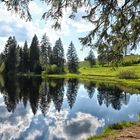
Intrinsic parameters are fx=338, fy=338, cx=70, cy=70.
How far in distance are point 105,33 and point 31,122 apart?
16003mm

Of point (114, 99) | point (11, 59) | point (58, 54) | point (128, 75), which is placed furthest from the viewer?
point (58, 54)

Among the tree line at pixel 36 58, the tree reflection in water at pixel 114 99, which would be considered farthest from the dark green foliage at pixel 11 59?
the tree reflection in water at pixel 114 99

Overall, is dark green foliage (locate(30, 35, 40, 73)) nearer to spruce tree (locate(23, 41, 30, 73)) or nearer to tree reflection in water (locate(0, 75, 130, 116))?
spruce tree (locate(23, 41, 30, 73))

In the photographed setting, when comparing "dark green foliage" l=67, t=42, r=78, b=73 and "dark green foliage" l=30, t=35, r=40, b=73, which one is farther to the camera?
"dark green foliage" l=67, t=42, r=78, b=73

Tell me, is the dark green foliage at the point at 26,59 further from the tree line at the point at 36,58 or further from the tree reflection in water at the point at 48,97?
the tree reflection in water at the point at 48,97

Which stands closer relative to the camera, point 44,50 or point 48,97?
point 48,97

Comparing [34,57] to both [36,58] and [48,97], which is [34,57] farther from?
[48,97]

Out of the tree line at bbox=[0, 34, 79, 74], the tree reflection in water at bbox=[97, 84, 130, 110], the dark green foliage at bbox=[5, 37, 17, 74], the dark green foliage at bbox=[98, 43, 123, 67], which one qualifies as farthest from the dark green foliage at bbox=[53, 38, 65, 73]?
→ the dark green foliage at bbox=[98, 43, 123, 67]

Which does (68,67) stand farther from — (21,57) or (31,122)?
(31,122)

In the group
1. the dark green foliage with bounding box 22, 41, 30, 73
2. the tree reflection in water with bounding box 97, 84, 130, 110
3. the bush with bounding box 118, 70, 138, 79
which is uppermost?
the dark green foliage with bounding box 22, 41, 30, 73

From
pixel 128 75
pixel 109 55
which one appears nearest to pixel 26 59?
pixel 128 75

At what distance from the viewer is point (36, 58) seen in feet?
414

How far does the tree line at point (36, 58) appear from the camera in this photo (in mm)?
121275

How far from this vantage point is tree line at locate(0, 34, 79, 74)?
398 ft
